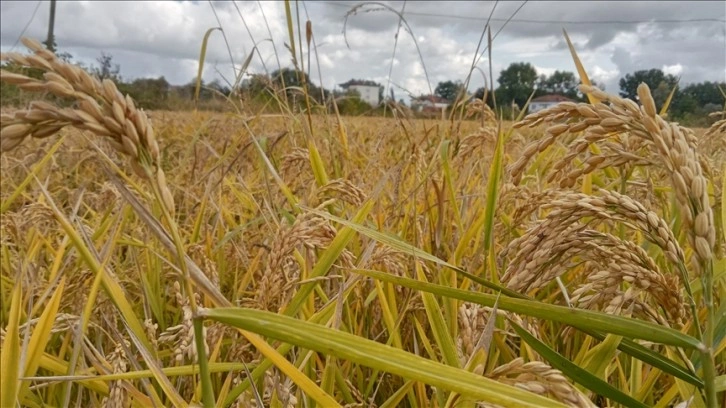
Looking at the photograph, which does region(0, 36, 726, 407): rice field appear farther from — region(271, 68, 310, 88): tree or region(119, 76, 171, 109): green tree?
region(119, 76, 171, 109): green tree

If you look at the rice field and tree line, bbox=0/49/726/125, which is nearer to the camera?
the rice field

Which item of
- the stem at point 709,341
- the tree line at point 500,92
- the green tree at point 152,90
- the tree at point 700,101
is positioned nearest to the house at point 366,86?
the tree line at point 500,92

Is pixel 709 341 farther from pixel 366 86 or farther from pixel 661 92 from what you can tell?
pixel 366 86

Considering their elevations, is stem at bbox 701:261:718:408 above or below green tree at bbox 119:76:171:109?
below

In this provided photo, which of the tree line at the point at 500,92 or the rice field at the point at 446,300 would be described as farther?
the tree line at the point at 500,92

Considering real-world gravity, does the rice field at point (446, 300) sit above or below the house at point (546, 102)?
below

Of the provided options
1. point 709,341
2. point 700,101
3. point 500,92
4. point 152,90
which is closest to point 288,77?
point 500,92

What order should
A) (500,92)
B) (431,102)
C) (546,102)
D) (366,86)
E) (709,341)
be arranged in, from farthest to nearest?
(366,86), (546,102), (500,92), (431,102), (709,341)

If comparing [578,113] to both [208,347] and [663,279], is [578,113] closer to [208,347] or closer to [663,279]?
[663,279]

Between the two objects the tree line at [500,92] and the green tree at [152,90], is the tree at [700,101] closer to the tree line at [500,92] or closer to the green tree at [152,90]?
the tree line at [500,92]

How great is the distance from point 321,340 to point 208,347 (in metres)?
0.61

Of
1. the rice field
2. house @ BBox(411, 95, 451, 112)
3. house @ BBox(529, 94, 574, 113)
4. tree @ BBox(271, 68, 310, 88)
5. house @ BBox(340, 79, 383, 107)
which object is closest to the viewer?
the rice field

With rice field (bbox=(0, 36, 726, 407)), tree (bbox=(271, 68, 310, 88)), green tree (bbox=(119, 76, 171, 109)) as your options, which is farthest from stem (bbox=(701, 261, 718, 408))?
green tree (bbox=(119, 76, 171, 109))

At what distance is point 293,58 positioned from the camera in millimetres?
1686
